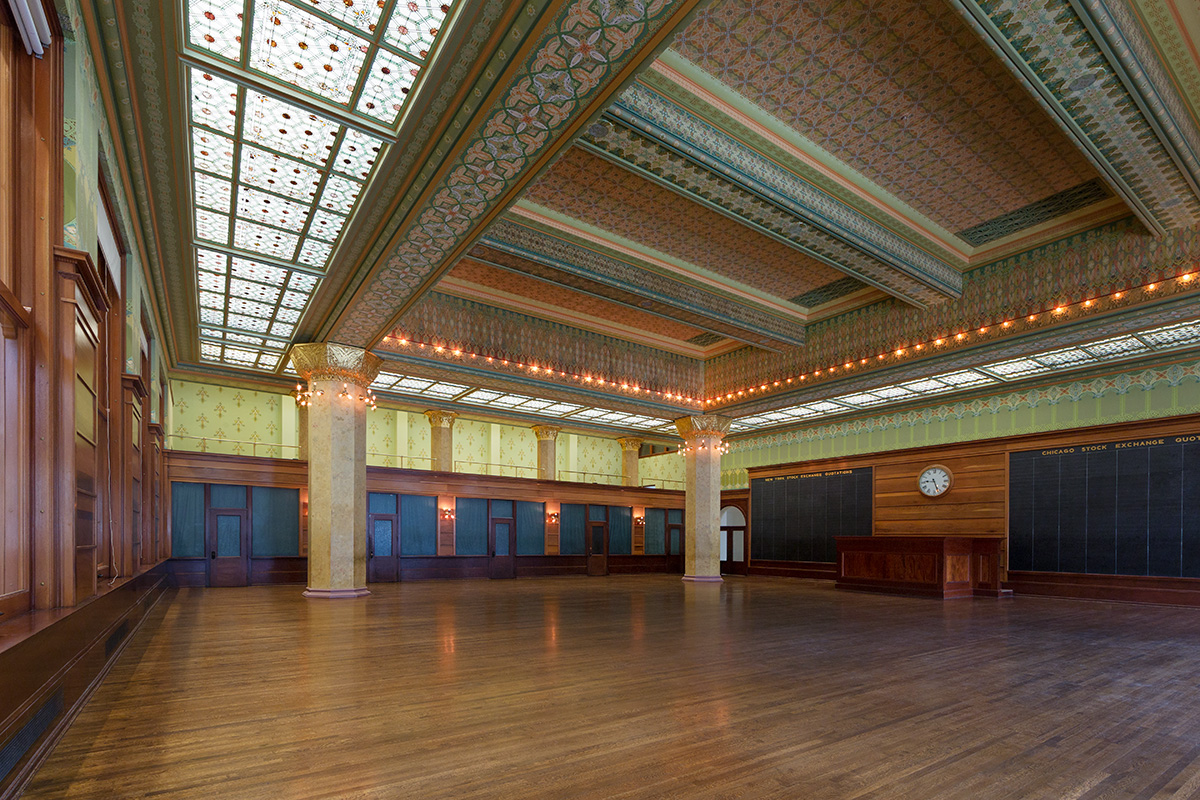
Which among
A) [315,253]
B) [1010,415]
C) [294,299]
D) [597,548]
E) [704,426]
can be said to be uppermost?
[315,253]

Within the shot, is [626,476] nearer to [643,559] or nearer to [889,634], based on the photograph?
[643,559]

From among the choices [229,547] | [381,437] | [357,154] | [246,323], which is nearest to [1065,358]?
[357,154]

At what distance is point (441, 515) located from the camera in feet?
56.1

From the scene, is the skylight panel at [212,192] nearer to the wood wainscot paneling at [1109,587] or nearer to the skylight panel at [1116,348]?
the skylight panel at [1116,348]

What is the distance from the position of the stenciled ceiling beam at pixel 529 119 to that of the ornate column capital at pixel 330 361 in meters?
3.20

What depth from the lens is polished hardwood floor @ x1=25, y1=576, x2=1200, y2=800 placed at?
2979 mm

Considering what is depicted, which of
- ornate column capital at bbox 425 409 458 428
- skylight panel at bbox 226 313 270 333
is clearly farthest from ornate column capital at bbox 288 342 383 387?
ornate column capital at bbox 425 409 458 428

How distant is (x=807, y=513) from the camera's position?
19062mm

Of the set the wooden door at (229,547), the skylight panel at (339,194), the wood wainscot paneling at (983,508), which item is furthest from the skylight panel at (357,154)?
the wood wainscot paneling at (983,508)

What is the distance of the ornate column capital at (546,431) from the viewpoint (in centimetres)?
2077

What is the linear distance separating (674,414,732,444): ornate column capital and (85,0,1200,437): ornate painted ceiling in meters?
3.57

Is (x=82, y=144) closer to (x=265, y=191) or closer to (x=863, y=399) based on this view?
(x=265, y=191)

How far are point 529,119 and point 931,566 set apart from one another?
11958 mm

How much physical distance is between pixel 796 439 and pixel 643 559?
6.34 metres
